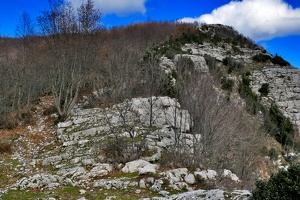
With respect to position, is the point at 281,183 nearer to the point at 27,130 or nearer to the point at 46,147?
the point at 46,147

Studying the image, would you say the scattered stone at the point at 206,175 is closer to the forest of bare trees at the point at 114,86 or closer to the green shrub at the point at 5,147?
the forest of bare trees at the point at 114,86

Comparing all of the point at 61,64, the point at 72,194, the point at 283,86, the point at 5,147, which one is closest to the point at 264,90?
the point at 283,86

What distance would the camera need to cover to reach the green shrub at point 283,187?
190 inches

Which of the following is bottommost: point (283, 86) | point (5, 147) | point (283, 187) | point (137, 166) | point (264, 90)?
point (137, 166)

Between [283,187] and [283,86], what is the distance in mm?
36460

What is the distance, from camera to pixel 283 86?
123ft

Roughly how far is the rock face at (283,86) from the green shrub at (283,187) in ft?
108

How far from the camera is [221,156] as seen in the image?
14.8 m

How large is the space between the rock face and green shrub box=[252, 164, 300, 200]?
33030 mm

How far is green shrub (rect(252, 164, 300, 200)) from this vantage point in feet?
15.9

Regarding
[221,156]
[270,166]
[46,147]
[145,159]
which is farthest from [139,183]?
[270,166]

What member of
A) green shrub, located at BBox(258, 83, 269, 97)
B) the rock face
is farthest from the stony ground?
the rock face

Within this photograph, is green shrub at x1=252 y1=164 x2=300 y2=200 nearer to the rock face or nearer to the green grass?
the green grass

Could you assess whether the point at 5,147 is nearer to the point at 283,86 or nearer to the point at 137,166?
the point at 137,166
